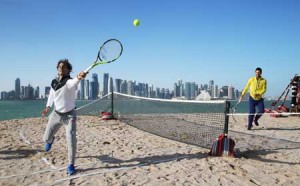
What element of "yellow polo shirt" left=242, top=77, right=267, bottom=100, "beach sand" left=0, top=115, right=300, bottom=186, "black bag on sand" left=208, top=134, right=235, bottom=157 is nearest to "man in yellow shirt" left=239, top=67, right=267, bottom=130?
"yellow polo shirt" left=242, top=77, right=267, bottom=100

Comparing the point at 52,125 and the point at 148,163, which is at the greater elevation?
the point at 52,125

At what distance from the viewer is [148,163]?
19.5 feet

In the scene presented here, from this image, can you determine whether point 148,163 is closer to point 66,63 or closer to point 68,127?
point 68,127

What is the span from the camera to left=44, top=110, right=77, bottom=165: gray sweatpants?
5.24 m

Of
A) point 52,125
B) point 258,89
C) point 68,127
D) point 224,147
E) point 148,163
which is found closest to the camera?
point 68,127

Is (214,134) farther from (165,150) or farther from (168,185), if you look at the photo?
(168,185)

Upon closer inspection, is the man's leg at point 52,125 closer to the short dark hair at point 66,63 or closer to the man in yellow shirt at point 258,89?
the short dark hair at point 66,63

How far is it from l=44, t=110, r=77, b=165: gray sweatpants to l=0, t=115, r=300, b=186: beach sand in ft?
1.36

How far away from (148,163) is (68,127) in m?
1.70

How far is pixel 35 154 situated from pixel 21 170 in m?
1.28

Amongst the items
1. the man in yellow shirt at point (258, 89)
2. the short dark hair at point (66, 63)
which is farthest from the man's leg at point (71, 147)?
the man in yellow shirt at point (258, 89)

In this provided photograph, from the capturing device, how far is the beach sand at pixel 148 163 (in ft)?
16.3

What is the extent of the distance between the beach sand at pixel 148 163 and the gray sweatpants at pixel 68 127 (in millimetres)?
416

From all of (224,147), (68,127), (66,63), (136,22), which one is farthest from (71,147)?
(136,22)
